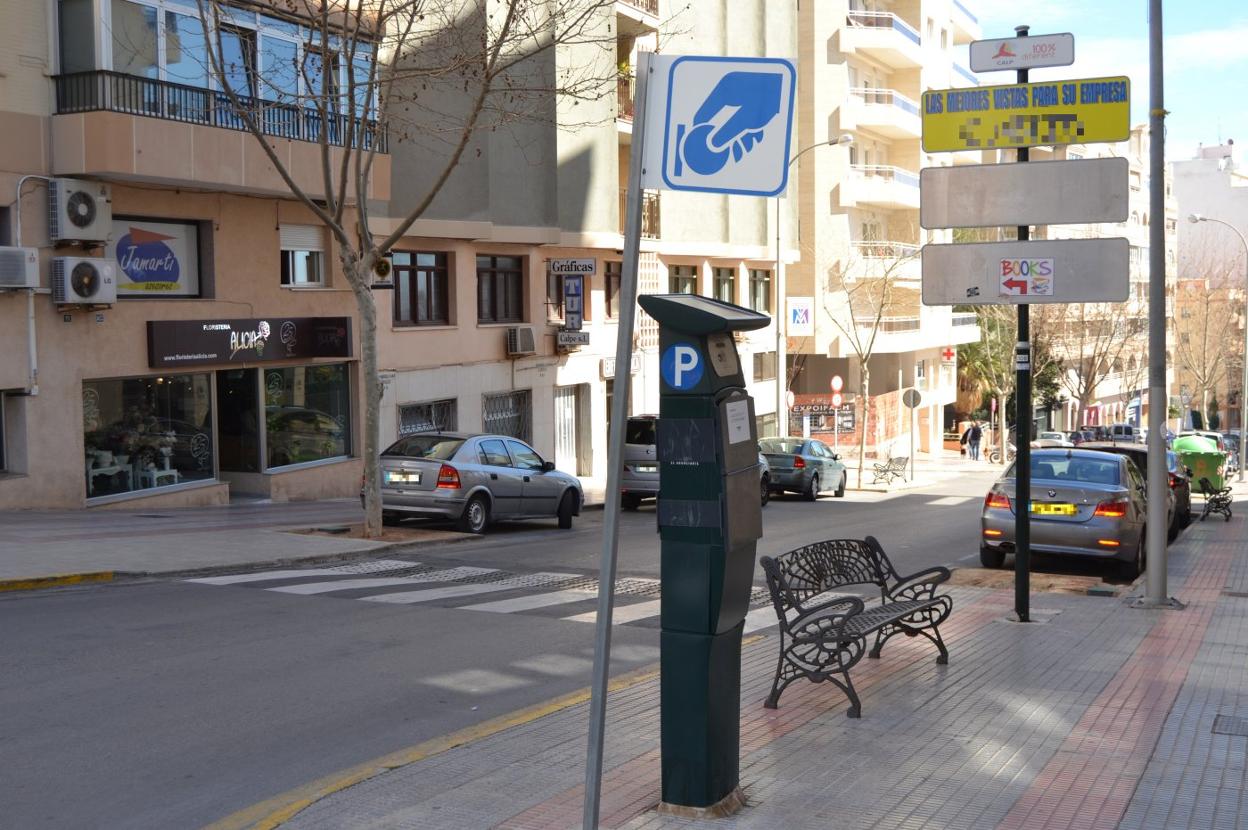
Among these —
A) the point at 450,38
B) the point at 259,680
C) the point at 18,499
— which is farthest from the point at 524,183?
the point at 259,680

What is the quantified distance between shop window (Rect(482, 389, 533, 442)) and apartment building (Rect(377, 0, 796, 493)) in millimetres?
45

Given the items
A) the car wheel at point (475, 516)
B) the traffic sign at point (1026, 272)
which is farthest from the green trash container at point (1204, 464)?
the traffic sign at point (1026, 272)

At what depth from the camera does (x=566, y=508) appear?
21.2 meters

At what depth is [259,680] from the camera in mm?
8914

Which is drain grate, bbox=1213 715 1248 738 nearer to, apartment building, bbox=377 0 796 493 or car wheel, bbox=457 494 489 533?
car wheel, bbox=457 494 489 533

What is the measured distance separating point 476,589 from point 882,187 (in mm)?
39260

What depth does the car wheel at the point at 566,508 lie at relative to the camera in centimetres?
2108

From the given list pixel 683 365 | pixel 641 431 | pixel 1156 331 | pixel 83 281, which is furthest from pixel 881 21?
pixel 683 365

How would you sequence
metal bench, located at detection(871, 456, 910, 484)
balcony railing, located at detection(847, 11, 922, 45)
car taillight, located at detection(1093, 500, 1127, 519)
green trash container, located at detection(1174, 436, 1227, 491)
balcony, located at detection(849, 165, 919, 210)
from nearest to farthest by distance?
car taillight, located at detection(1093, 500, 1127, 519)
green trash container, located at detection(1174, 436, 1227, 491)
metal bench, located at detection(871, 456, 910, 484)
balcony, located at detection(849, 165, 919, 210)
balcony railing, located at detection(847, 11, 922, 45)

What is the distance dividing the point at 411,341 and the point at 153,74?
27.5ft

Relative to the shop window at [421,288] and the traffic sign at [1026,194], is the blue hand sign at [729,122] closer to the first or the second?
the traffic sign at [1026,194]

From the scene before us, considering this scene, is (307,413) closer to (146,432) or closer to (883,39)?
(146,432)

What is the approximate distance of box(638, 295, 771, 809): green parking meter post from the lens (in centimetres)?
586

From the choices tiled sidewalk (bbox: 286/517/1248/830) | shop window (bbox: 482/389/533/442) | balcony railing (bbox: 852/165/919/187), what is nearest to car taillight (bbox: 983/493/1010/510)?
tiled sidewalk (bbox: 286/517/1248/830)
